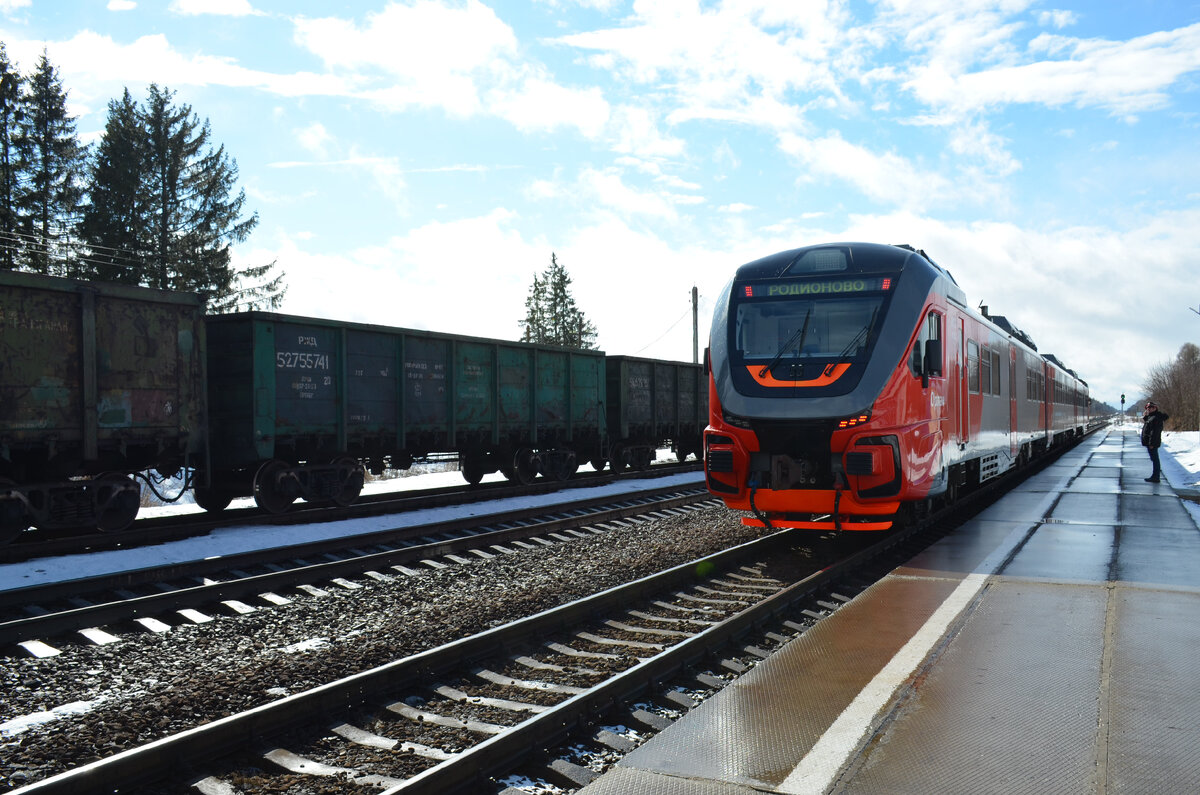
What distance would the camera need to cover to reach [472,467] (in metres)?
17.3

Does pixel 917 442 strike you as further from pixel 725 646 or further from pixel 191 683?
pixel 191 683

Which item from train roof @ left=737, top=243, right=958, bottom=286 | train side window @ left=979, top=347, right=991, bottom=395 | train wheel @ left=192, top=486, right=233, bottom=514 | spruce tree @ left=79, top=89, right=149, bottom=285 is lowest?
train wheel @ left=192, top=486, right=233, bottom=514

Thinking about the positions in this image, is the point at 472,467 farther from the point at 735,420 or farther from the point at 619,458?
the point at 735,420

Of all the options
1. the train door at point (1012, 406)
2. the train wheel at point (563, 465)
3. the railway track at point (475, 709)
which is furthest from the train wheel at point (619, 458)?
the railway track at point (475, 709)

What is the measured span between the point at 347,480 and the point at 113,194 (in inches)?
1072

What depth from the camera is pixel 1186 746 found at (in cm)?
375

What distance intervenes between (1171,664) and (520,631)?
3.91m

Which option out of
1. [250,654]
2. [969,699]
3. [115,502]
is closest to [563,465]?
[115,502]

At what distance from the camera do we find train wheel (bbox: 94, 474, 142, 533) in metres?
10.4

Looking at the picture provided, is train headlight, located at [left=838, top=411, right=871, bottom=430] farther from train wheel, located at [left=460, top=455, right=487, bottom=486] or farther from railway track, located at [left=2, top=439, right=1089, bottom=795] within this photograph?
train wheel, located at [left=460, top=455, right=487, bottom=486]

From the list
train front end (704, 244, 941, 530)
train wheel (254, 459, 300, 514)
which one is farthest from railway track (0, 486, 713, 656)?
train wheel (254, 459, 300, 514)

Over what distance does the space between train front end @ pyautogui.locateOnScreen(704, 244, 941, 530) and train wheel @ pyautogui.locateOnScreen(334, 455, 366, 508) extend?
6.57 m

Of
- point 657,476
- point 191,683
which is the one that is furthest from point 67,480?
point 657,476

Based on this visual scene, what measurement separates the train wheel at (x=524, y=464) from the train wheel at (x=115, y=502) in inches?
315
